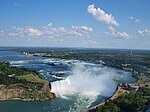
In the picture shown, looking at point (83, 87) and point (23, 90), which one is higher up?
point (23, 90)

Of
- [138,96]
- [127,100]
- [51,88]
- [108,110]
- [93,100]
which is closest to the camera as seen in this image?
[108,110]

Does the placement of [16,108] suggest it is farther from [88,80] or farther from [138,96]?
[88,80]

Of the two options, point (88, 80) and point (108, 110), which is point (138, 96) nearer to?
point (108, 110)

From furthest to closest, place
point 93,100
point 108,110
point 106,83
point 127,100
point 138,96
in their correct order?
point 106,83 < point 93,100 < point 138,96 < point 127,100 < point 108,110

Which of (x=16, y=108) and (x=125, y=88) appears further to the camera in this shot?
(x=125, y=88)

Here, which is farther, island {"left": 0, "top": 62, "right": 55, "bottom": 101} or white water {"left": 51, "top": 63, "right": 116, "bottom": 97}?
white water {"left": 51, "top": 63, "right": 116, "bottom": 97}

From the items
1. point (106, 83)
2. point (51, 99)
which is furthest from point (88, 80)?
point (51, 99)

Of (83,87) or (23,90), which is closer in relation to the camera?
(23,90)

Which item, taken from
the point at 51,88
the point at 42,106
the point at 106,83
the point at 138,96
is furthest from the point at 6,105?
the point at 106,83

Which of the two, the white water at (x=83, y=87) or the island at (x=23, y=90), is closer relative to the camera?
the island at (x=23, y=90)
